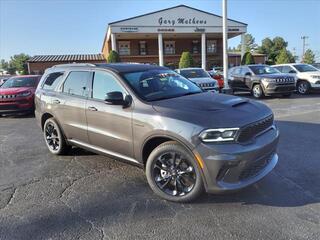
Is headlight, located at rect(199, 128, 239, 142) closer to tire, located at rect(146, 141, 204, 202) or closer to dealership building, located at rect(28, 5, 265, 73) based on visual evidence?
tire, located at rect(146, 141, 204, 202)

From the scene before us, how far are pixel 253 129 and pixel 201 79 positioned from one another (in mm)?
10160

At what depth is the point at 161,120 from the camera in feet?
13.0

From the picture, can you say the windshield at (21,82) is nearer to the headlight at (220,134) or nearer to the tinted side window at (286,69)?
the headlight at (220,134)

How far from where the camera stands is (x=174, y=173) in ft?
13.2

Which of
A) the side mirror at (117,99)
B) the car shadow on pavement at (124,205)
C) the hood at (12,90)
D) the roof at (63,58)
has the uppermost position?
the roof at (63,58)

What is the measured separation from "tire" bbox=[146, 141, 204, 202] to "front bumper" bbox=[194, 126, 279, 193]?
171 mm

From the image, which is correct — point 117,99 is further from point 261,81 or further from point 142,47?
point 142,47

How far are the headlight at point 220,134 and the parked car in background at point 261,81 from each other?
11378 mm

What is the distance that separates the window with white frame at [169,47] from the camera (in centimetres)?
4091

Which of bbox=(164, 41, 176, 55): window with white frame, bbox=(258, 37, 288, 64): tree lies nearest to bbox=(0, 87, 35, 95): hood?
bbox=(164, 41, 176, 55): window with white frame

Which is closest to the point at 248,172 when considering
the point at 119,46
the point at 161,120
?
the point at 161,120

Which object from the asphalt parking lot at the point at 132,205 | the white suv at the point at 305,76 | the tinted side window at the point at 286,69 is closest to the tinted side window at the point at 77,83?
the asphalt parking lot at the point at 132,205

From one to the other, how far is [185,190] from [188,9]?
33.3 meters

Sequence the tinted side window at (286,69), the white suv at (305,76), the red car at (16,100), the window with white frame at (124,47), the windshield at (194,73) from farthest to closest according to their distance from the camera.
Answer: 1. the window with white frame at (124,47)
2. the tinted side window at (286,69)
3. the white suv at (305,76)
4. the windshield at (194,73)
5. the red car at (16,100)
